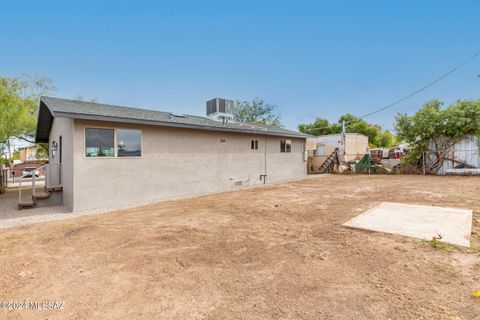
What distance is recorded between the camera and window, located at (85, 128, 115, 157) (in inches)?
255

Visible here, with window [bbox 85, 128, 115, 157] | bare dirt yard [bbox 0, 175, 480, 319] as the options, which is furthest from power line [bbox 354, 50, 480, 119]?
window [bbox 85, 128, 115, 157]

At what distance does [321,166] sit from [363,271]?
16630 mm

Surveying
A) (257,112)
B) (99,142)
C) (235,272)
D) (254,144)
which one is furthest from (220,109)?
(257,112)

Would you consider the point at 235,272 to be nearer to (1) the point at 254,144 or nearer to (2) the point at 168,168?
(2) the point at 168,168

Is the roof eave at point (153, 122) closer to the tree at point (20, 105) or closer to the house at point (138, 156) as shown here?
the house at point (138, 156)

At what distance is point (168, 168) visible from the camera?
8.20 m

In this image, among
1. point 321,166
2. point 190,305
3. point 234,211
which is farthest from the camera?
point 321,166

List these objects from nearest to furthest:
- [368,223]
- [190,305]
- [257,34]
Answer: [190,305] < [368,223] < [257,34]

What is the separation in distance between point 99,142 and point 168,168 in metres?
2.35

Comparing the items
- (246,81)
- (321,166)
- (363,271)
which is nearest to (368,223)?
(363,271)

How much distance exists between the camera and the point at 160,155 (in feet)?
26.2

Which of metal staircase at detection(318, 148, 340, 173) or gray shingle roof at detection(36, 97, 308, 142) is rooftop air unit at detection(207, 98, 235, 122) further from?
metal staircase at detection(318, 148, 340, 173)

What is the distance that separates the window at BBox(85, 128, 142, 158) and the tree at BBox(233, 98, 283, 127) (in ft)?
82.7

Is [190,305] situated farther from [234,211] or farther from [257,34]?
[257,34]
